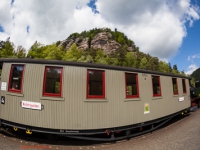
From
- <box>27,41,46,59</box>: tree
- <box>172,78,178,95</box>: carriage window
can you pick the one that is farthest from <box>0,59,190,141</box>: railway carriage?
<box>27,41,46,59</box>: tree

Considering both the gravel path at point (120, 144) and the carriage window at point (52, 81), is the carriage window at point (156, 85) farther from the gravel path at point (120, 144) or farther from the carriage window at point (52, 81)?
the carriage window at point (52, 81)

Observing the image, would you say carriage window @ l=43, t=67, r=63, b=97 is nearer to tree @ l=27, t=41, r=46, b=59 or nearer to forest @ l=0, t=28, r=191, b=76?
forest @ l=0, t=28, r=191, b=76

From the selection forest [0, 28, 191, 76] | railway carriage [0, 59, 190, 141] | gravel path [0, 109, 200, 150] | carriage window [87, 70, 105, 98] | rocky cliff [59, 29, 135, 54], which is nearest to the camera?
gravel path [0, 109, 200, 150]

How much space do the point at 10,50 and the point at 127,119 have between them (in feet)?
120

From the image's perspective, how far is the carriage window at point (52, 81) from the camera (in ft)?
18.8

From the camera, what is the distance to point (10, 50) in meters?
34.2

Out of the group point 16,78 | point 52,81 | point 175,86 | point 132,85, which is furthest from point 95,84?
point 175,86

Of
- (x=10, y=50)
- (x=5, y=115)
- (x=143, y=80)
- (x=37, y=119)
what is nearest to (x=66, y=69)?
(x=37, y=119)

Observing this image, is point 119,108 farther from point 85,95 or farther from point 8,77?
point 8,77

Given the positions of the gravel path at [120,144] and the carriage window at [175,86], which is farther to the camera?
the carriage window at [175,86]

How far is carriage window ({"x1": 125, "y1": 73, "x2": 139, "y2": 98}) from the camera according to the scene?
7070 mm

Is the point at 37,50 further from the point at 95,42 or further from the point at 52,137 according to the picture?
the point at 95,42

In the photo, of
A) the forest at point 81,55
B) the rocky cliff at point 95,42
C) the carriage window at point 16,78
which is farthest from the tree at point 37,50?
the rocky cliff at point 95,42

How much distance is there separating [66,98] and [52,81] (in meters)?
0.92
